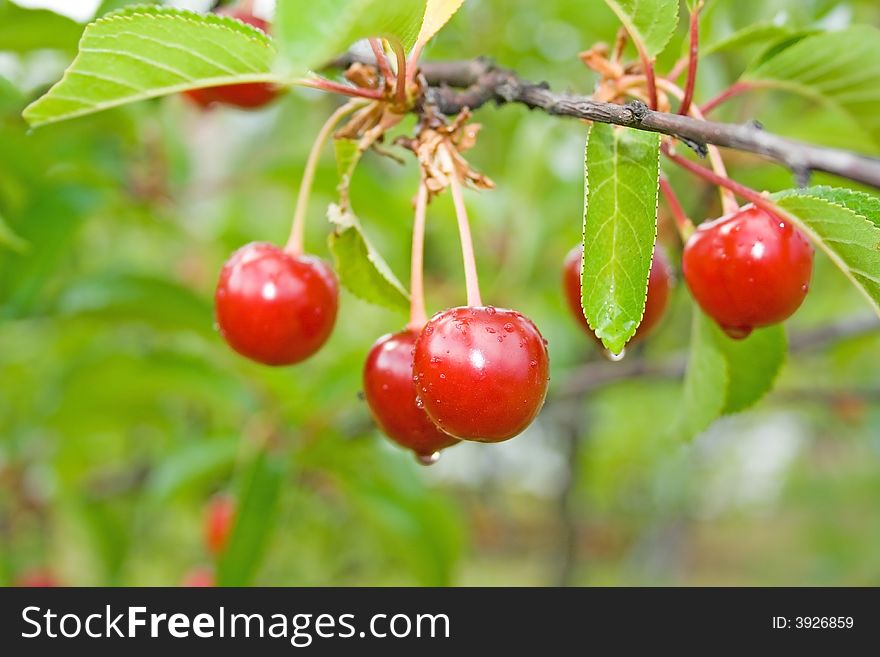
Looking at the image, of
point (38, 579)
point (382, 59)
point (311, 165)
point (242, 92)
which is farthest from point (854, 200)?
point (38, 579)

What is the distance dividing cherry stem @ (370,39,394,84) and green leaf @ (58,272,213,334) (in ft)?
3.92

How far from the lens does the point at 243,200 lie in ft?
12.1

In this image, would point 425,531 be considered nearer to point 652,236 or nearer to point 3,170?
point 3,170

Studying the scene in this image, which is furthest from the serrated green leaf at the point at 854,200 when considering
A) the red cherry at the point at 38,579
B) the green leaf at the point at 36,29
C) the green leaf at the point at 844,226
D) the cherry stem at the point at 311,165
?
the red cherry at the point at 38,579

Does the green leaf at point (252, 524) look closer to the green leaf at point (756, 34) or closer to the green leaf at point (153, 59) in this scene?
the green leaf at point (153, 59)

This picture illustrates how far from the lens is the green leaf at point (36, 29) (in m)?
1.58

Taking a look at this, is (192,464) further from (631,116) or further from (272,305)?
(631,116)

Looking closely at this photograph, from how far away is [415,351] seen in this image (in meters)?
1.03

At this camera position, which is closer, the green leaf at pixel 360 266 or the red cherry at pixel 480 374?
the red cherry at pixel 480 374

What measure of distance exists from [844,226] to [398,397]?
1.91 ft

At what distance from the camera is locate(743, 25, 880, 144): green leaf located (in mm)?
1272

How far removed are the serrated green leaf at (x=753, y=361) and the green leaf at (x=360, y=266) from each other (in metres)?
0.55

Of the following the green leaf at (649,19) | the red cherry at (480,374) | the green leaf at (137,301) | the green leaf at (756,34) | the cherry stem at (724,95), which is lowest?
the red cherry at (480,374)

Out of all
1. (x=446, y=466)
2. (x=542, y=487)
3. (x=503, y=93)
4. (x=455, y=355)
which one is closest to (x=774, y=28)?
(x=503, y=93)
